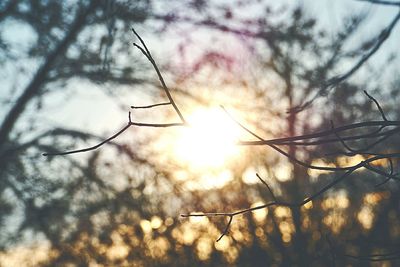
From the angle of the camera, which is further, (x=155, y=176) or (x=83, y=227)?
(x=83, y=227)

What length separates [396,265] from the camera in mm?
7703

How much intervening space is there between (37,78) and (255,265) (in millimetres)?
4462

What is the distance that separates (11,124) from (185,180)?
2.54 m

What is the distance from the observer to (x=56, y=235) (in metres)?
7.26

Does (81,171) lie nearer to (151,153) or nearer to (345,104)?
(151,153)

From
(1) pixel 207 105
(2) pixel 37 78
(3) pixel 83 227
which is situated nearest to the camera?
(2) pixel 37 78

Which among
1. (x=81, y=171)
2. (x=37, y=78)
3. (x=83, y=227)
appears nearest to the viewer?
(x=37, y=78)

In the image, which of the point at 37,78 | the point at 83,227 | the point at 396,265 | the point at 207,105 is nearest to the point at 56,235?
the point at 83,227

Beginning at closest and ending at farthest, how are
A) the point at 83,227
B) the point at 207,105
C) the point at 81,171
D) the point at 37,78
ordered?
the point at 37,78 < the point at 207,105 < the point at 81,171 < the point at 83,227

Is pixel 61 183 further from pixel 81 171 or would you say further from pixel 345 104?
pixel 345 104

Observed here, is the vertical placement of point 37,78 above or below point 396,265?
above

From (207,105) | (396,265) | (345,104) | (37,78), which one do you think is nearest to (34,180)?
(37,78)

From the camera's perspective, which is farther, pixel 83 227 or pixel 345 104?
pixel 83 227

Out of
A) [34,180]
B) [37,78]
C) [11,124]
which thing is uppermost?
[37,78]
